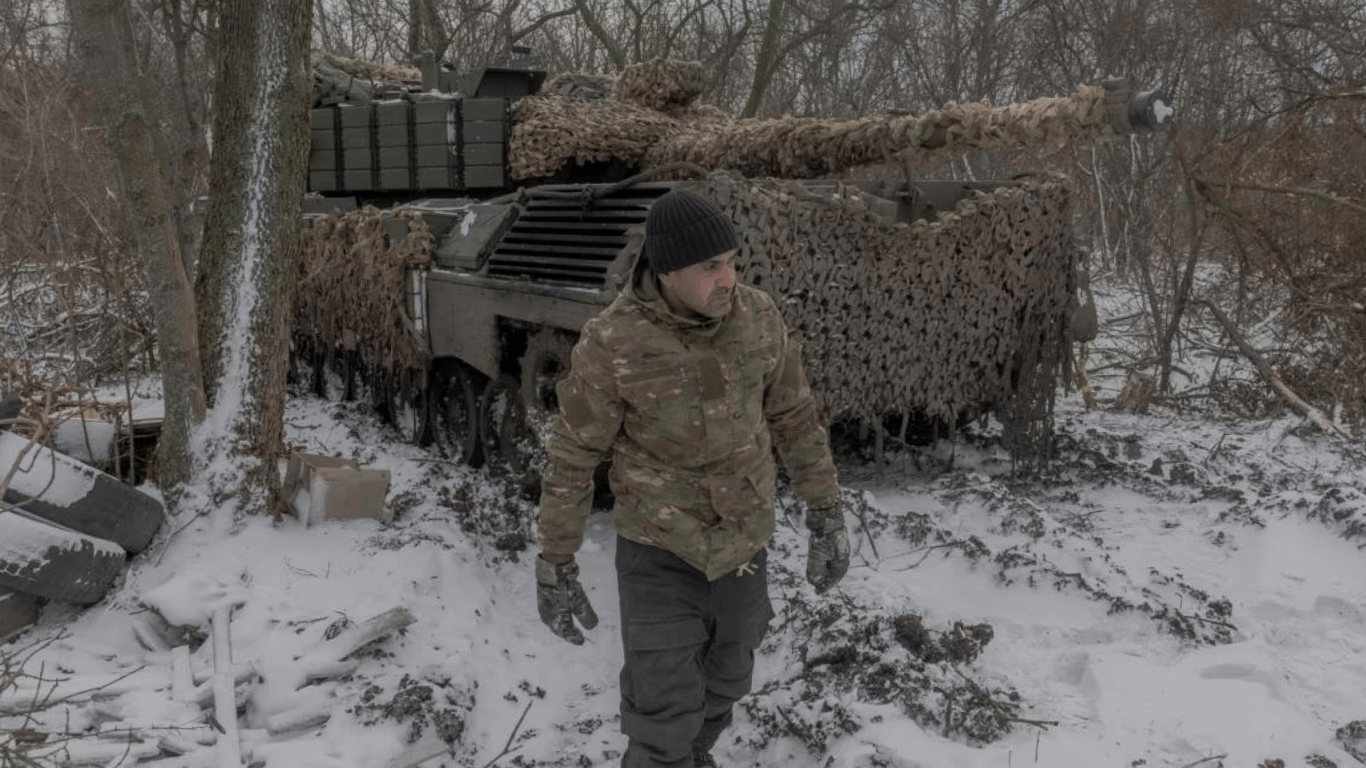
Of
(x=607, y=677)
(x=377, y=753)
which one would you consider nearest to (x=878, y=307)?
(x=607, y=677)

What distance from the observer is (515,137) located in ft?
25.0

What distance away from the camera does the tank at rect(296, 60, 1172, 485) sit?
5.33m

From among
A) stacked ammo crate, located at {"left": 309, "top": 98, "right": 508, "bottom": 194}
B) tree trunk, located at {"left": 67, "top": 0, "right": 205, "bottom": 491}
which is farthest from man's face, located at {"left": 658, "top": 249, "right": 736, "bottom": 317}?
stacked ammo crate, located at {"left": 309, "top": 98, "right": 508, "bottom": 194}

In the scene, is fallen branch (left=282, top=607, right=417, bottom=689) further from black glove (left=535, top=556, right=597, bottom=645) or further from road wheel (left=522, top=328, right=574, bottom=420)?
road wheel (left=522, top=328, right=574, bottom=420)

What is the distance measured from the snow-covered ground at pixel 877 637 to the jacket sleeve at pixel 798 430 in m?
0.82

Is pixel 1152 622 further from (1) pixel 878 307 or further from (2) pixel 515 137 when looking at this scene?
(2) pixel 515 137

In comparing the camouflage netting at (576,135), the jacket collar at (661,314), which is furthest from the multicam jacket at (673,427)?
the camouflage netting at (576,135)

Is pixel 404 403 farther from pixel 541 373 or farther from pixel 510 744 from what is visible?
pixel 510 744

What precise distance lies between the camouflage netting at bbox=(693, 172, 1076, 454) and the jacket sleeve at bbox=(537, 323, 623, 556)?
8.23ft

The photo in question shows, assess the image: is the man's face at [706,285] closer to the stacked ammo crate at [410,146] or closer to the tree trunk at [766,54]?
the stacked ammo crate at [410,146]

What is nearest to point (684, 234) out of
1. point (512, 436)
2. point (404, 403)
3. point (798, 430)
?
point (798, 430)

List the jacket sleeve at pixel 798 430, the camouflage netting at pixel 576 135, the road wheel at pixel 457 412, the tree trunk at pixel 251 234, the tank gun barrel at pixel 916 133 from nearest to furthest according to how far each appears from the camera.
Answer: the jacket sleeve at pixel 798 430 < the tank gun barrel at pixel 916 133 < the tree trunk at pixel 251 234 < the road wheel at pixel 457 412 < the camouflage netting at pixel 576 135

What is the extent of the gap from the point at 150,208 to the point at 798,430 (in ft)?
11.3

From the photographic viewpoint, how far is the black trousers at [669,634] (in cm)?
294
